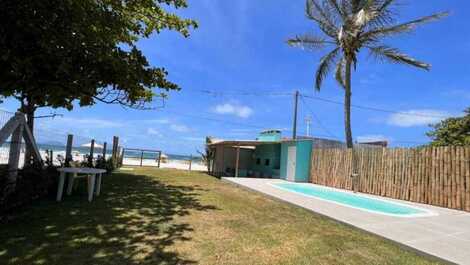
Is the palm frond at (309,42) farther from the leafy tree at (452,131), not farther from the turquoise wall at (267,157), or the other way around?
the leafy tree at (452,131)

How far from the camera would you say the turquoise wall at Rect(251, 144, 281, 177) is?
17828 millimetres

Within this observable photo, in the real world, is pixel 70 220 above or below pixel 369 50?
below

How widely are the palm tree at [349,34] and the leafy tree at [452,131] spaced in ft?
22.3

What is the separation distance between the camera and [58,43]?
Result: 485cm

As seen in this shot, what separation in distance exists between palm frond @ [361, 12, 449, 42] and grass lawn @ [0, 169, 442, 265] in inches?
378

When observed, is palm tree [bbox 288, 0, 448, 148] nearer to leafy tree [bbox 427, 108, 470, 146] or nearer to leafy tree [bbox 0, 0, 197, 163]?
leafy tree [bbox 427, 108, 470, 146]

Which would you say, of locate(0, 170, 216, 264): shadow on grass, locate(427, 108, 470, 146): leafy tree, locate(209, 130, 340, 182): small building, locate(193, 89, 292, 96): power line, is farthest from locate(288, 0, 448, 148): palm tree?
locate(0, 170, 216, 264): shadow on grass

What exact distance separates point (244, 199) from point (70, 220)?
467 cm

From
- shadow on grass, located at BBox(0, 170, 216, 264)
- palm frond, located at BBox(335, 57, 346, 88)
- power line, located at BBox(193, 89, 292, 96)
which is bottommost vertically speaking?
shadow on grass, located at BBox(0, 170, 216, 264)

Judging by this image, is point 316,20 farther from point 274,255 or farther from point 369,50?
point 274,255

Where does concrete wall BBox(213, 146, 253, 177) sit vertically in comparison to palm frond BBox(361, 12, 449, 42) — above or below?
below

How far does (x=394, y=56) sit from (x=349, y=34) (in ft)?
6.78

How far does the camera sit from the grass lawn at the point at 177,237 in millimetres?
3553

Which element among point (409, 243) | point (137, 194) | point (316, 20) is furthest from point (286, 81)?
point (409, 243)
